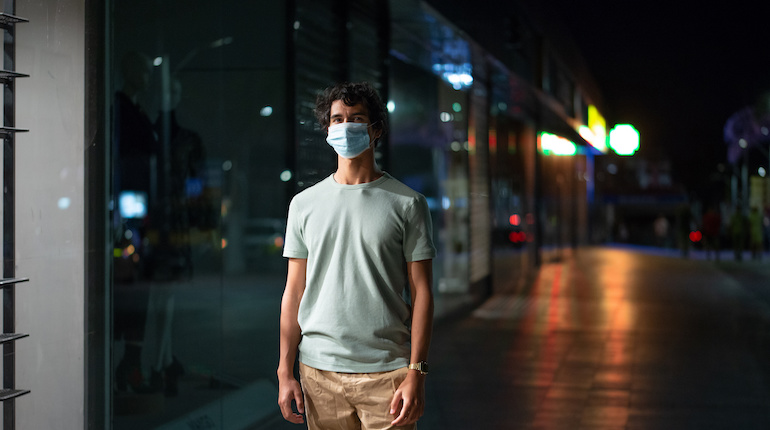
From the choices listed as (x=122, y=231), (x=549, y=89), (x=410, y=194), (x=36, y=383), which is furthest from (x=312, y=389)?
(x=549, y=89)

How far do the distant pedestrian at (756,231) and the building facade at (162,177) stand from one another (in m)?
4.54

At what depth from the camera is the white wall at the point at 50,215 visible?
11.1 feet

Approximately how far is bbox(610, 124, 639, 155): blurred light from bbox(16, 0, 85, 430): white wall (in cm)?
3785

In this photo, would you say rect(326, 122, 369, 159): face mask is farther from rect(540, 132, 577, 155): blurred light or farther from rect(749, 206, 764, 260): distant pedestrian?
rect(540, 132, 577, 155): blurred light

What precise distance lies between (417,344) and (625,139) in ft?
128

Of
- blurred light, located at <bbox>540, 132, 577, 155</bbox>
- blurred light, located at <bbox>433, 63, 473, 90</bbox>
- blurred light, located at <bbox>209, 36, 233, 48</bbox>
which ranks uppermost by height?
blurred light, located at <bbox>540, 132, 577, 155</bbox>

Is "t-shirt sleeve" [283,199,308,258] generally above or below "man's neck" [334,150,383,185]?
below

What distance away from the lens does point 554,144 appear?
2617 centimetres

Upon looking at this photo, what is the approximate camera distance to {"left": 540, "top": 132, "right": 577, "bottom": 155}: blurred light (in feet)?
77.1

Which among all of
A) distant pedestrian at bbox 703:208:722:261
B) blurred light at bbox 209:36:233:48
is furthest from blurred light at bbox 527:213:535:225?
blurred light at bbox 209:36:233:48

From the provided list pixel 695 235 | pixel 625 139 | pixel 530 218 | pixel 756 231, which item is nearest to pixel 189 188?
pixel 756 231

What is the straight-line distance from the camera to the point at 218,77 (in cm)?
491

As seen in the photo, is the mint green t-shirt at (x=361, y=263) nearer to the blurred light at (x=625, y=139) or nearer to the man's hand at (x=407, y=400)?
the man's hand at (x=407, y=400)

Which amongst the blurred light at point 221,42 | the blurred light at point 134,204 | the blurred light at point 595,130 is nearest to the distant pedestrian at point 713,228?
the blurred light at point 134,204
